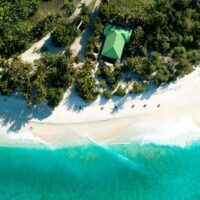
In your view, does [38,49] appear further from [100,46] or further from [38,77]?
[100,46]

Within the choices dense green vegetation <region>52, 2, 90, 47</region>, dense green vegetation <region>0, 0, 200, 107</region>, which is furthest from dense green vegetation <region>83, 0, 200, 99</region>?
dense green vegetation <region>52, 2, 90, 47</region>

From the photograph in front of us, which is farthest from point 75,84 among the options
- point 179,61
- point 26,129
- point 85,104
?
point 179,61

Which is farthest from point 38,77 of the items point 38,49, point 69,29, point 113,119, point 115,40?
point 113,119

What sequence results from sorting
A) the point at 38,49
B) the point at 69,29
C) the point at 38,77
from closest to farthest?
the point at 38,77, the point at 69,29, the point at 38,49

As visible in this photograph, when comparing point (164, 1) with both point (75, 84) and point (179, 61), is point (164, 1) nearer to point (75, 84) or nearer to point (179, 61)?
point (179, 61)

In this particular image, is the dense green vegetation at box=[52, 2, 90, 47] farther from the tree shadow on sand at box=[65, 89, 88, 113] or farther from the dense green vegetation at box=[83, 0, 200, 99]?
the tree shadow on sand at box=[65, 89, 88, 113]

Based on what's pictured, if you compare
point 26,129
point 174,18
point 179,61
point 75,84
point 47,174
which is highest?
point 174,18

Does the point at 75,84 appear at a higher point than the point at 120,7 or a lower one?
lower
